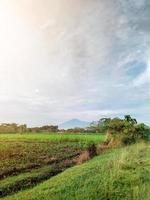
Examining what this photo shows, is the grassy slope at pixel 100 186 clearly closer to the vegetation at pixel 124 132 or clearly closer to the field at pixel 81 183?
the field at pixel 81 183

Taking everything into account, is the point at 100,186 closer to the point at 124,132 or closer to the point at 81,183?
the point at 81,183

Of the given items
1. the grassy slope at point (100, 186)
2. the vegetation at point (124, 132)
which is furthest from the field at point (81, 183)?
the vegetation at point (124, 132)

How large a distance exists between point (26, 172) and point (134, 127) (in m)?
22.8

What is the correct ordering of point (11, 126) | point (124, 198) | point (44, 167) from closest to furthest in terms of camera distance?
1. point (124, 198)
2. point (44, 167)
3. point (11, 126)

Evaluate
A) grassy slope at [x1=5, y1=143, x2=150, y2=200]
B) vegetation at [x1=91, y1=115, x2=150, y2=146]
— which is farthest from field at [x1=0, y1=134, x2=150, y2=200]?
vegetation at [x1=91, y1=115, x2=150, y2=146]

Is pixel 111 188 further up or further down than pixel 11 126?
further down

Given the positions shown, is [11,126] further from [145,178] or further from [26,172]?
[145,178]

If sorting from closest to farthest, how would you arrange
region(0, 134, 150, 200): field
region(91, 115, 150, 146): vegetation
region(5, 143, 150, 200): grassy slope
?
1. region(5, 143, 150, 200): grassy slope
2. region(0, 134, 150, 200): field
3. region(91, 115, 150, 146): vegetation

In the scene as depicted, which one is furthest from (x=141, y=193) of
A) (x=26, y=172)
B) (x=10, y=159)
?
(x=10, y=159)

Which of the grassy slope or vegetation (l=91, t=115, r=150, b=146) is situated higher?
vegetation (l=91, t=115, r=150, b=146)

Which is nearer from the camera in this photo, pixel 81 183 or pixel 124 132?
pixel 81 183

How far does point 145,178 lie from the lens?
1611cm

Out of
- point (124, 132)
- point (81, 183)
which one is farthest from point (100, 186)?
point (124, 132)

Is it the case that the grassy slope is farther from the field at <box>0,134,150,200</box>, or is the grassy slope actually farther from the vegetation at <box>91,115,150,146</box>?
the vegetation at <box>91,115,150,146</box>
